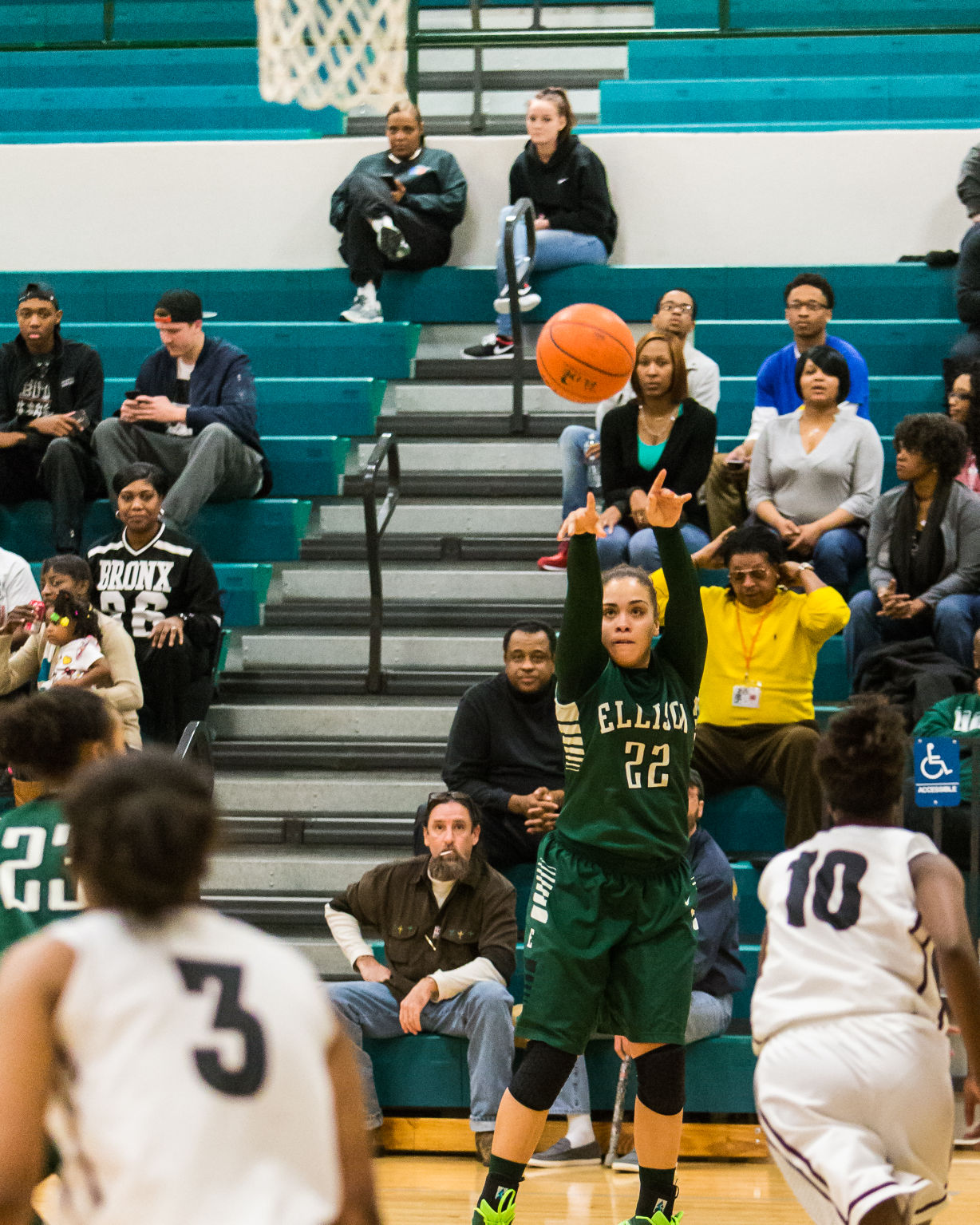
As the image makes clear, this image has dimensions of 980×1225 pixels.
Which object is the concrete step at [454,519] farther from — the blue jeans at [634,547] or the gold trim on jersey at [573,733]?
the gold trim on jersey at [573,733]

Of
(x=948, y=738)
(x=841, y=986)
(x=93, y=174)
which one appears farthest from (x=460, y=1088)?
(x=93, y=174)

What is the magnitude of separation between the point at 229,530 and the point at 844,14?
5.32 meters

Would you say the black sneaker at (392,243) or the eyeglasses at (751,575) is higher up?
the black sneaker at (392,243)

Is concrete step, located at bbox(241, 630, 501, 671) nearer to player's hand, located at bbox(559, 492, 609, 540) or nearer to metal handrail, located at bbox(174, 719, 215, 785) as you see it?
metal handrail, located at bbox(174, 719, 215, 785)

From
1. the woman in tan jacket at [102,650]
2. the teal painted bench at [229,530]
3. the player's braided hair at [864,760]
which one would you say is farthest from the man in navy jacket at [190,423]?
the player's braided hair at [864,760]

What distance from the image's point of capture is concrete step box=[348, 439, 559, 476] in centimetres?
828

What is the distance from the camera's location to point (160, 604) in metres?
6.73

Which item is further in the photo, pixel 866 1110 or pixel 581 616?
pixel 581 616

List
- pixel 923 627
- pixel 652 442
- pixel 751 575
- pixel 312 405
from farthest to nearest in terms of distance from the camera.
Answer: pixel 312 405
pixel 652 442
pixel 923 627
pixel 751 575

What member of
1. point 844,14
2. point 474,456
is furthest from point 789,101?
point 474,456

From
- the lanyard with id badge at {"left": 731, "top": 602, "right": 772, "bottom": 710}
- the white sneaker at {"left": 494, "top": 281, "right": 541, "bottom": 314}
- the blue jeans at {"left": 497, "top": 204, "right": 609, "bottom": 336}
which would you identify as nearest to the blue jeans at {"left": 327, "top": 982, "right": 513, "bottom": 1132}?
the lanyard with id badge at {"left": 731, "top": 602, "right": 772, "bottom": 710}

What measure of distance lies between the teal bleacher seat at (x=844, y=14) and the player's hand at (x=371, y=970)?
22.7 ft

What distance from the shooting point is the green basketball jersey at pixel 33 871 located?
3.40m

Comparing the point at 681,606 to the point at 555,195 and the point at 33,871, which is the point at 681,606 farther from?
the point at 555,195
